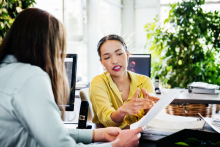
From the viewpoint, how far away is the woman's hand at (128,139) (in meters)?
0.93

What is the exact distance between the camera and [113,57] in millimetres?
1548

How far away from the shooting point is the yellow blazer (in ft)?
4.54

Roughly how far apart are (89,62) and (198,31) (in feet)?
7.10

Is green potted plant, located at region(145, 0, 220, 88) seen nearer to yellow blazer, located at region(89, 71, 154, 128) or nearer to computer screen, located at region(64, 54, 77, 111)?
yellow blazer, located at region(89, 71, 154, 128)

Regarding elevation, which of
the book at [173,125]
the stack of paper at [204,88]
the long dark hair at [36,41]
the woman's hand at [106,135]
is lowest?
the stack of paper at [204,88]

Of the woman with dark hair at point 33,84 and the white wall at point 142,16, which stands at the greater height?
the white wall at point 142,16

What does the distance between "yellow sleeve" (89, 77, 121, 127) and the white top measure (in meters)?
0.56

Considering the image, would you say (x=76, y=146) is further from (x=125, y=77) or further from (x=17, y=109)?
(x=125, y=77)

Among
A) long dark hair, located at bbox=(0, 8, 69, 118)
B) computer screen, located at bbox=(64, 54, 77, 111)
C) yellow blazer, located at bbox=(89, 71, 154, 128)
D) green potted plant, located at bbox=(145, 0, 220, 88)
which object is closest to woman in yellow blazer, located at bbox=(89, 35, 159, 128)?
yellow blazer, located at bbox=(89, 71, 154, 128)

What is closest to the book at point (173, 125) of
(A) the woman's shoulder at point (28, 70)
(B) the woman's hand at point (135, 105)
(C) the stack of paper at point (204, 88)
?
(B) the woman's hand at point (135, 105)

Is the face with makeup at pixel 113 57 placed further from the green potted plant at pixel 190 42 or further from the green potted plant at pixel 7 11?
the green potted plant at pixel 190 42

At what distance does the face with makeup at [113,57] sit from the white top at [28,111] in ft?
2.62

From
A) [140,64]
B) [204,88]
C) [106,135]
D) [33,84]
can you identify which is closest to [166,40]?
[140,64]

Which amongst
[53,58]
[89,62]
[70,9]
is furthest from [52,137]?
[89,62]
